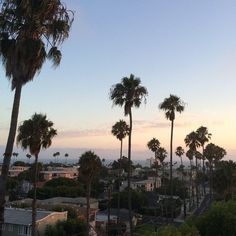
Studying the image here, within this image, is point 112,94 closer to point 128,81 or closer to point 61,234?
point 128,81

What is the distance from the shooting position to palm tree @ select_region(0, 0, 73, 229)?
52.4 feet

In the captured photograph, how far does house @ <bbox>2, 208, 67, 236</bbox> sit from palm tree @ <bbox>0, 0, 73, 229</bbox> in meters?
32.0

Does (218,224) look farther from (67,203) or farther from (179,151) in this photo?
(179,151)

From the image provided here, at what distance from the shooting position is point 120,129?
64.6 metres

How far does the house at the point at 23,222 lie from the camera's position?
45881 millimetres

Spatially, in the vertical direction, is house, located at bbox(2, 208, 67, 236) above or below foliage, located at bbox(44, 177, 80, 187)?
below

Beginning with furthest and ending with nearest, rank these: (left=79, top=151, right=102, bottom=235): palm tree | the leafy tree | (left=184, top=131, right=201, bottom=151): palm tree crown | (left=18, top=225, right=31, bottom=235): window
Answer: (left=184, top=131, right=201, bottom=151): palm tree crown → the leafy tree → (left=18, top=225, right=31, bottom=235): window → (left=79, top=151, right=102, bottom=235): palm tree

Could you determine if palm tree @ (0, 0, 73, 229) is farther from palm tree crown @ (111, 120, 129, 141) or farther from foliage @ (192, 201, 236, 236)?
palm tree crown @ (111, 120, 129, 141)

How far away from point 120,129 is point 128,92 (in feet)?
77.8

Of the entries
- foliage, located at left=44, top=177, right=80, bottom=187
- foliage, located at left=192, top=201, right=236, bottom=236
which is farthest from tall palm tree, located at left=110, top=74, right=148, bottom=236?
foliage, located at left=44, top=177, right=80, bottom=187

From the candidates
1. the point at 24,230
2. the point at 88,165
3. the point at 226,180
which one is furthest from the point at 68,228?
the point at 226,180

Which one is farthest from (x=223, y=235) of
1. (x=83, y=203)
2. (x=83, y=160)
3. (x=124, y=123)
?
(x=83, y=203)

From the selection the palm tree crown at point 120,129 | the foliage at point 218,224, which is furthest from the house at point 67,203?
the foliage at point 218,224

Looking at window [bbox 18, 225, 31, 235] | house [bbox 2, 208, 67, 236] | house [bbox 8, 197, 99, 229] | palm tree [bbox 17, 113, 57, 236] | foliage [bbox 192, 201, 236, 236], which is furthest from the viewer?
house [bbox 8, 197, 99, 229]
